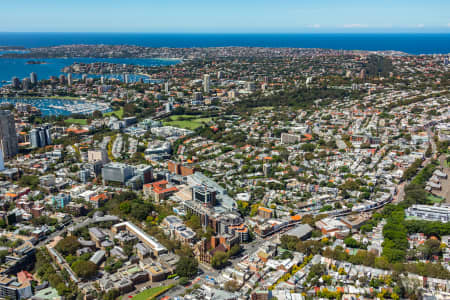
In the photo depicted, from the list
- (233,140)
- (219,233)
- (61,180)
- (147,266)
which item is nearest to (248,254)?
(219,233)

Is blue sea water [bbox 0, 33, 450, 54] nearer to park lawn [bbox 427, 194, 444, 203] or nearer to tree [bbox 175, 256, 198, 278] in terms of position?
park lawn [bbox 427, 194, 444, 203]

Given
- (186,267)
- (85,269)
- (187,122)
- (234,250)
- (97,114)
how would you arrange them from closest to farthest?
(85,269)
(186,267)
(234,250)
(187,122)
(97,114)

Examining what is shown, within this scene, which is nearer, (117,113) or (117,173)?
→ (117,173)

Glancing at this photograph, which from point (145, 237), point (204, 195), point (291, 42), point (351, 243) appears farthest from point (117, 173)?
point (291, 42)

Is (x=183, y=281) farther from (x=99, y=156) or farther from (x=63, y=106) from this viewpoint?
(x=63, y=106)

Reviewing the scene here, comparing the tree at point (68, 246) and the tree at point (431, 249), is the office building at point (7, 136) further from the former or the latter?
the tree at point (431, 249)

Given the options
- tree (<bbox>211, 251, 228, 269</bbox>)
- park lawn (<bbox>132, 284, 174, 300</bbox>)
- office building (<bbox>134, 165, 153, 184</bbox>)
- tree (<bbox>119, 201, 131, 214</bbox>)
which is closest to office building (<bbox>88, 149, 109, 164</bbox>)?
office building (<bbox>134, 165, 153, 184</bbox>)

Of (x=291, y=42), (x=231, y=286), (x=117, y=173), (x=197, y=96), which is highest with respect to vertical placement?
(x=291, y=42)

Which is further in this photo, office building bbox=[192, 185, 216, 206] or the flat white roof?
office building bbox=[192, 185, 216, 206]
